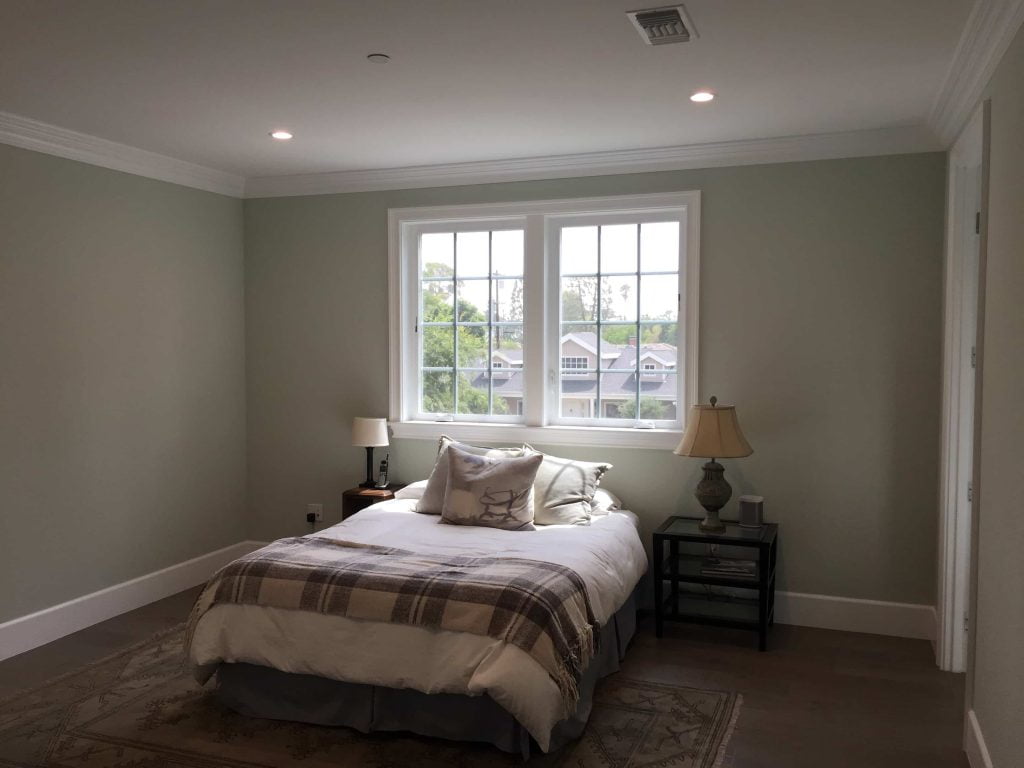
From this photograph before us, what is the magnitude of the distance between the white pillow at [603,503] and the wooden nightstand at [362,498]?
3.96ft

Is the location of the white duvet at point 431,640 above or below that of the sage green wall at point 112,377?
below

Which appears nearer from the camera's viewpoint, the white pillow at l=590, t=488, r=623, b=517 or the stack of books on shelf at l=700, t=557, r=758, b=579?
the stack of books on shelf at l=700, t=557, r=758, b=579

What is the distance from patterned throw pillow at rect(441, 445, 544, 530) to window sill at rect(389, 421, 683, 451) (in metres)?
0.53

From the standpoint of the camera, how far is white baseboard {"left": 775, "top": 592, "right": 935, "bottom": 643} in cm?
429

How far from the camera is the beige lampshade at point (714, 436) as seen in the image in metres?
4.21

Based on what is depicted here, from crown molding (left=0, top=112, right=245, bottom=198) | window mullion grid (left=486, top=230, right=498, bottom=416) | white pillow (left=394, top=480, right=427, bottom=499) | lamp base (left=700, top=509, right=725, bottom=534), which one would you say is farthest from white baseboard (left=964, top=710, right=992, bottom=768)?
crown molding (left=0, top=112, right=245, bottom=198)

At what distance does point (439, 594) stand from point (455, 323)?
241 cm

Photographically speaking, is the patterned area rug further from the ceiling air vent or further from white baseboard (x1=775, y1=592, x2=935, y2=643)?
the ceiling air vent

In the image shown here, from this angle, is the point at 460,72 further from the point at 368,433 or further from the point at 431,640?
the point at 368,433

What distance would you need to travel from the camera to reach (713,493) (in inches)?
170

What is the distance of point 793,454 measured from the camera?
14.7ft

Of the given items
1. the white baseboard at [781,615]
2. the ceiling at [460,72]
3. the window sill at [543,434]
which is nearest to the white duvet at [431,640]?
the window sill at [543,434]

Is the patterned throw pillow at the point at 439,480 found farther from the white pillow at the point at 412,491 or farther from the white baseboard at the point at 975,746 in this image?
the white baseboard at the point at 975,746

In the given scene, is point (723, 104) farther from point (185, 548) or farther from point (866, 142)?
point (185, 548)
